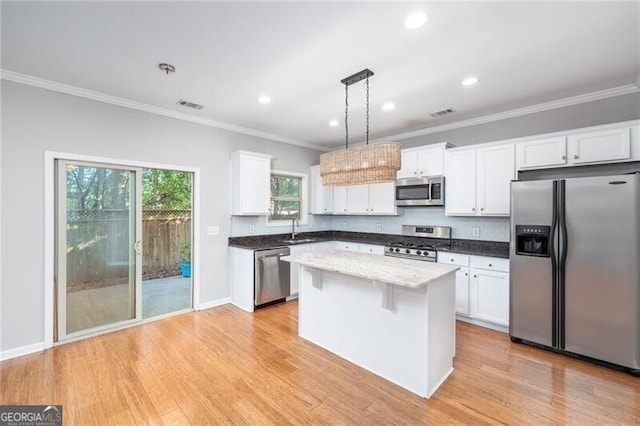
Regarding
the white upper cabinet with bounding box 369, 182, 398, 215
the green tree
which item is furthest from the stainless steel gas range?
the green tree

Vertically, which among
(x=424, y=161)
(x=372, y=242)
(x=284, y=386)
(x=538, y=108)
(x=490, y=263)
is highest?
(x=538, y=108)

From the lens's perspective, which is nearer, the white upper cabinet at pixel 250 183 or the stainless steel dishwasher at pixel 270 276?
the stainless steel dishwasher at pixel 270 276

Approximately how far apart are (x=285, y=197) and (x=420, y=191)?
8.06 ft

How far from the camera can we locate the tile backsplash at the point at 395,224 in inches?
157

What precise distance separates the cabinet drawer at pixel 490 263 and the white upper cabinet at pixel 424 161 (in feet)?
4.40

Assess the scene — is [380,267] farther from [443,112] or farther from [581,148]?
[581,148]

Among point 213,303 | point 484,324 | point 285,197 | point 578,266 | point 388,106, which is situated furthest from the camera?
point 285,197

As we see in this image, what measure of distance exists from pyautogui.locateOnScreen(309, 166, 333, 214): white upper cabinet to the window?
0.27 metres

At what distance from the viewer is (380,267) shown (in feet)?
8.43

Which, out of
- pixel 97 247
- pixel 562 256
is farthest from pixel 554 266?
pixel 97 247

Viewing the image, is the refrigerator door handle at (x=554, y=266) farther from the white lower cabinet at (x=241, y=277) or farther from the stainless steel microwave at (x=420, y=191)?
the white lower cabinet at (x=241, y=277)

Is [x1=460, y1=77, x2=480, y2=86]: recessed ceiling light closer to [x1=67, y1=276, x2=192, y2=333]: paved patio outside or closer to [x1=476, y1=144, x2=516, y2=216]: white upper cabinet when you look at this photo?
[x1=476, y1=144, x2=516, y2=216]: white upper cabinet

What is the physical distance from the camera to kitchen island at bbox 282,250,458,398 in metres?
2.25

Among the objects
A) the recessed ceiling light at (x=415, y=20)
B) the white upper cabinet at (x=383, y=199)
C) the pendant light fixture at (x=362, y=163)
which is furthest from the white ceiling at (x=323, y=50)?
the white upper cabinet at (x=383, y=199)
